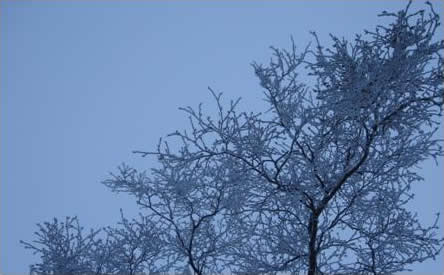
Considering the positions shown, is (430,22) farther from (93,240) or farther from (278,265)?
(93,240)

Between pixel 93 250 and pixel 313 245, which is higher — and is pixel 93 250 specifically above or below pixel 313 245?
above

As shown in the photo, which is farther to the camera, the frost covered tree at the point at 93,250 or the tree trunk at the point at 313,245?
the frost covered tree at the point at 93,250

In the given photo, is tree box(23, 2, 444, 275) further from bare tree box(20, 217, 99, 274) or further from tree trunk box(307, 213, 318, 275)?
bare tree box(20, 217, 99, 274)

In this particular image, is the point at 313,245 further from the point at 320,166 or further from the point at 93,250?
the point at 93,250

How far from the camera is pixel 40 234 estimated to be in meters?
9.02

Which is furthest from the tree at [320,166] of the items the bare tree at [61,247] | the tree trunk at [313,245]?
the bare tree at [61,247]

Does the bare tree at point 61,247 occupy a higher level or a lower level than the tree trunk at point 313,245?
higher

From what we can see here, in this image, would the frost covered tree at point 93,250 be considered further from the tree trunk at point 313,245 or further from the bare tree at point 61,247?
the tree trunk at point 313,245

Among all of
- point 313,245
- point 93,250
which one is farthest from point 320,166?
point 93,250

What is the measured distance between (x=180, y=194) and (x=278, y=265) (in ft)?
6.17

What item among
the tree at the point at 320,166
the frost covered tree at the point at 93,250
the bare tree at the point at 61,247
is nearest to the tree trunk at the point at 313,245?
the tree at the point at 320,166

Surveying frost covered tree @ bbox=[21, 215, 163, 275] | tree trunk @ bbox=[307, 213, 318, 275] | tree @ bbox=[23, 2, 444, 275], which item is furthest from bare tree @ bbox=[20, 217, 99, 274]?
tree trunk @ bbox=[307, 213, 318, 275]

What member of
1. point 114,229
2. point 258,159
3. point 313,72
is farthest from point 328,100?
point 114,229

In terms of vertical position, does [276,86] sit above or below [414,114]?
above
